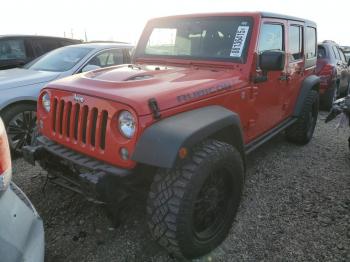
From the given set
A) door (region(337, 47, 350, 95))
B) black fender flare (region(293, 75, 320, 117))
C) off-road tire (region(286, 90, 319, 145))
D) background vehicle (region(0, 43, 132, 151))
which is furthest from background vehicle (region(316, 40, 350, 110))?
background vehicle (region(0, 43, 132, 151))

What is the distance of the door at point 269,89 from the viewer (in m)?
3.31

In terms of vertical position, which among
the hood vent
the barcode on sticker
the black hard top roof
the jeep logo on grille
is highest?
the black hard top roof

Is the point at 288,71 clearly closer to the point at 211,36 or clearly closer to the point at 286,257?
the point at 211,36

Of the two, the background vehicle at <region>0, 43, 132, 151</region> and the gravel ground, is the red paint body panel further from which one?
the background vehicle at <region>0, 43, 132, 151</region>

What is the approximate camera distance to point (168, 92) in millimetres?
2363

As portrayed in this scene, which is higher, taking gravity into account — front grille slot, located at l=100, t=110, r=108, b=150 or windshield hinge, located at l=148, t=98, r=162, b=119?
windshield hinge, located at l=148, t=98, r=162, b=119

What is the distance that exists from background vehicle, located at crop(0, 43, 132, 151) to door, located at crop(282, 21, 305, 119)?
2856 millimetres

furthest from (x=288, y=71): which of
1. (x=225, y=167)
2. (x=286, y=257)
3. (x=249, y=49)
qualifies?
(x=286, y=257)

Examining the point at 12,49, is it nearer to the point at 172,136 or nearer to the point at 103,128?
the point at 103,128

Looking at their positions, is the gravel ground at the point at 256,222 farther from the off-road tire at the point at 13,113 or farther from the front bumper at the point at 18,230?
the front bumper at the point at 18,230

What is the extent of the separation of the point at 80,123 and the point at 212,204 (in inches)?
46.5

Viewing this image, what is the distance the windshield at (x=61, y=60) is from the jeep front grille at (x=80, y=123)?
2.54 meters

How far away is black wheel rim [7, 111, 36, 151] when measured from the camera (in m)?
4.27

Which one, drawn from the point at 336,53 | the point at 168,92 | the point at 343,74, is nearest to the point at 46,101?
the point at 168,92
